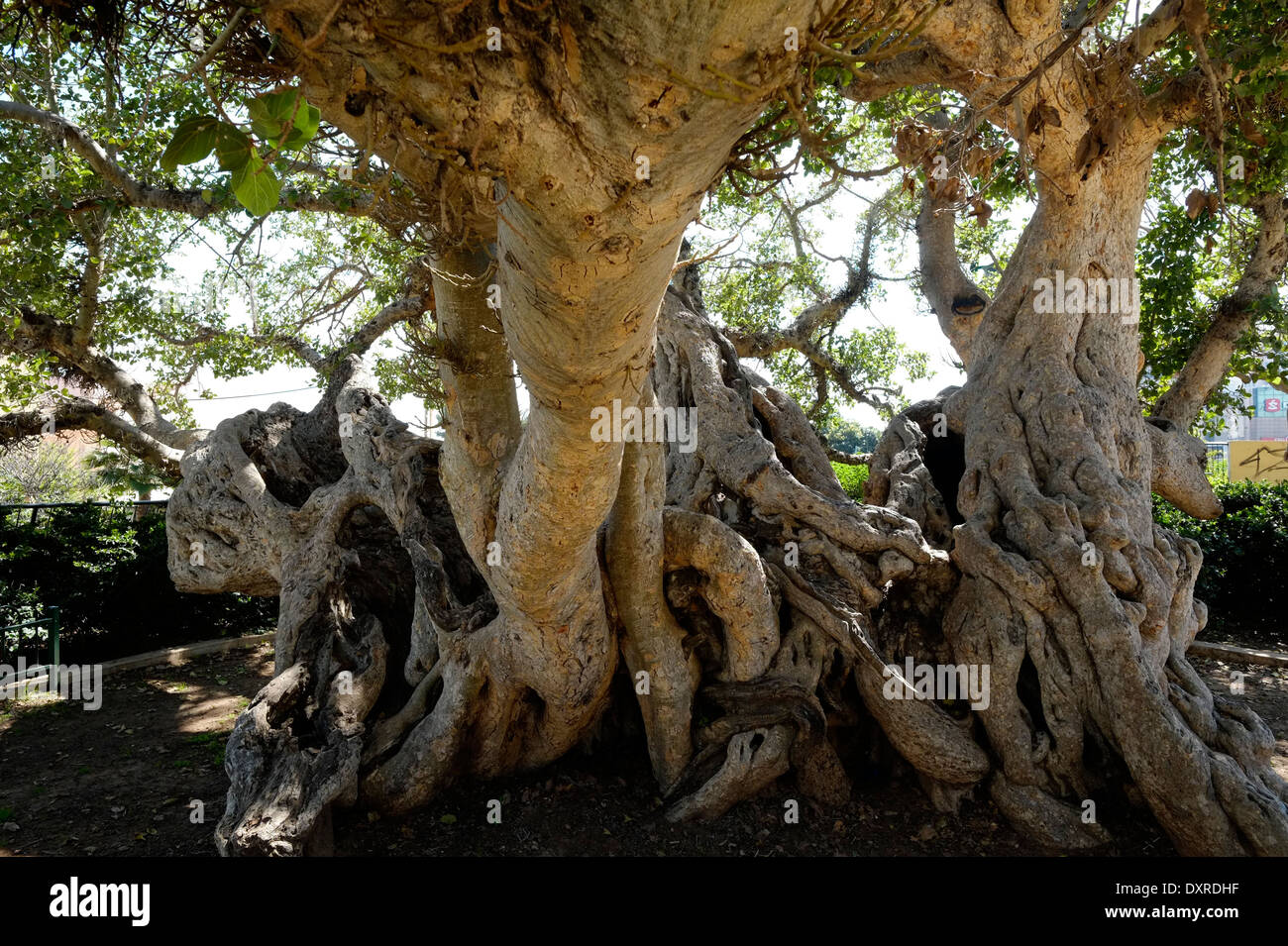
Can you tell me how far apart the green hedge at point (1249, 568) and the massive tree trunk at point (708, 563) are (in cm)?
409

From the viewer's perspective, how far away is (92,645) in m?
8.74

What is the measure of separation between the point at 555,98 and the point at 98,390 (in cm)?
1059

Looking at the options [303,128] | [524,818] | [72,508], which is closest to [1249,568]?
[524,818]

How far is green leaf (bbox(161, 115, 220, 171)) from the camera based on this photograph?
160 centimetres

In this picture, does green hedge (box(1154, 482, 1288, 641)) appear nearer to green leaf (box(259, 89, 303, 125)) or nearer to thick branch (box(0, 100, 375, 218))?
thick branch (box(0, 100, 375, 218))

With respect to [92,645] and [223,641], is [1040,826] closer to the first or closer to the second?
[223,641]

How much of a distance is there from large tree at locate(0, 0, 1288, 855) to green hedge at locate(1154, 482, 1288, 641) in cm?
352

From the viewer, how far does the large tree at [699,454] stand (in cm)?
192

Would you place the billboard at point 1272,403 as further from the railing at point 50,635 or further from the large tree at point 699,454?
the railing at point 50,635

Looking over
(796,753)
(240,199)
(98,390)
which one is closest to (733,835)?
(796,753)

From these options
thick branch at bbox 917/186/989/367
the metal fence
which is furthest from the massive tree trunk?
the metal fence

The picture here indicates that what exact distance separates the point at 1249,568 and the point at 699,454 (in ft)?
24.7

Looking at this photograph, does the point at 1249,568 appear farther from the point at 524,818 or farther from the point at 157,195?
the point at 157,195

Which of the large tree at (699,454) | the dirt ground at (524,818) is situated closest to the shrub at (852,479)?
the large tree at (699,454)
